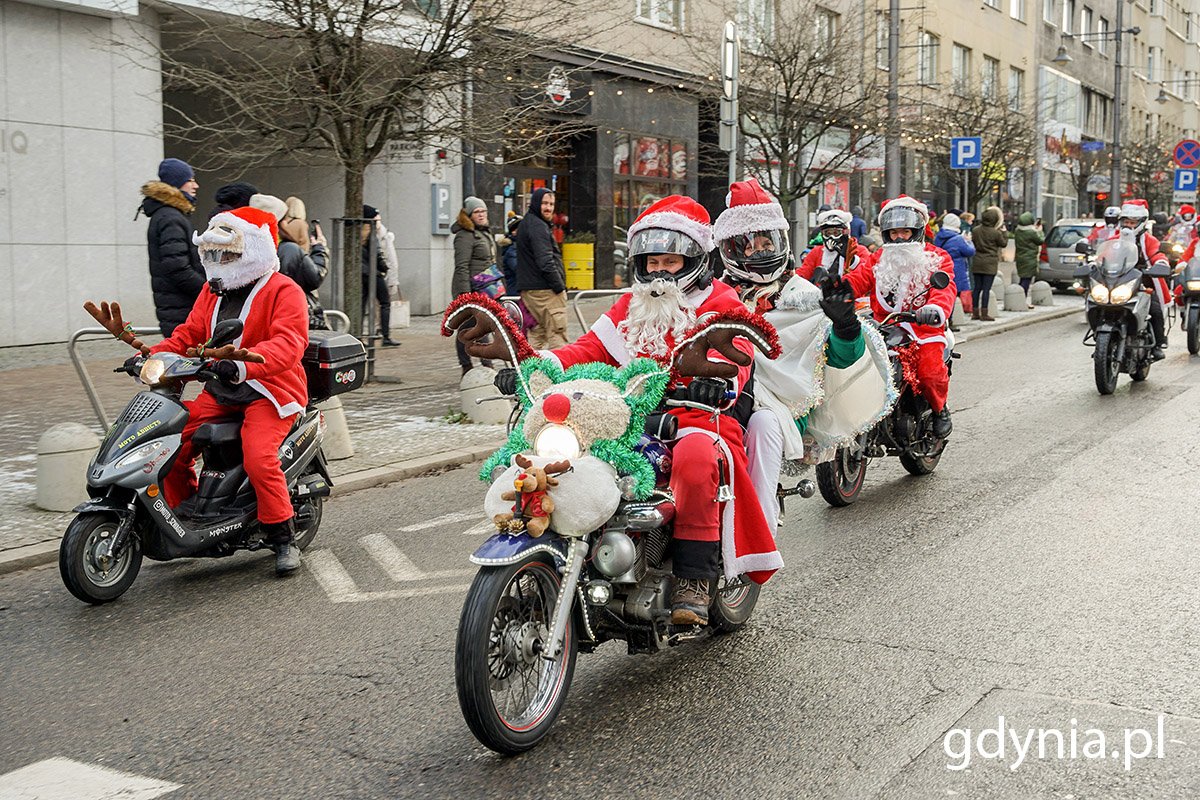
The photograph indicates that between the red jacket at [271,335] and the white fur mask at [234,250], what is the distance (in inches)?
3.6

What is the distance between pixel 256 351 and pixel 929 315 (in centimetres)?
419

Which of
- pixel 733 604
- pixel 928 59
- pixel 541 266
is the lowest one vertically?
pixel 733 604

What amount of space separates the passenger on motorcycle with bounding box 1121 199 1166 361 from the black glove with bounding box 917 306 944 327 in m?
5.90

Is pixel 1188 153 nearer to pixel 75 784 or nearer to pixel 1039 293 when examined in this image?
pixel 1039 293

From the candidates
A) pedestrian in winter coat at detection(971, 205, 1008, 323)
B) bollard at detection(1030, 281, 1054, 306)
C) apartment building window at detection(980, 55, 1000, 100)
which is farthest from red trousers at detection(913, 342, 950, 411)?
apartment building window at detection(980, 55, 1000, 100)

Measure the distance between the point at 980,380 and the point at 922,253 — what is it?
6.17 m

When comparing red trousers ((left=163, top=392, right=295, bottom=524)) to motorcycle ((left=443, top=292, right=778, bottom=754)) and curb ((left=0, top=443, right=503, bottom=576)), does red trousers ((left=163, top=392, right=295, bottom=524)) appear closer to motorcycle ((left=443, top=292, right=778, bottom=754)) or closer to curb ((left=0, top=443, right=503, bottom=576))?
curb ((left=0, top=443, right=503, bottom=576))

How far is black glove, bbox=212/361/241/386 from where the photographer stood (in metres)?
5.89

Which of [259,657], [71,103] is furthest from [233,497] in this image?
[71,103]

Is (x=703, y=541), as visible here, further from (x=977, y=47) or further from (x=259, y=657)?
(x=977, y=47)

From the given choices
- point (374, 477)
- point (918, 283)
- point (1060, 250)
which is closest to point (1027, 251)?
point (1060, 250)

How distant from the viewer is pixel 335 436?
903 cm

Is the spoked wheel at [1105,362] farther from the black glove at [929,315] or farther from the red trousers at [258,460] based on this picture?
the red trousers at [258,460]

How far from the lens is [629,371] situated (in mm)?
4316
